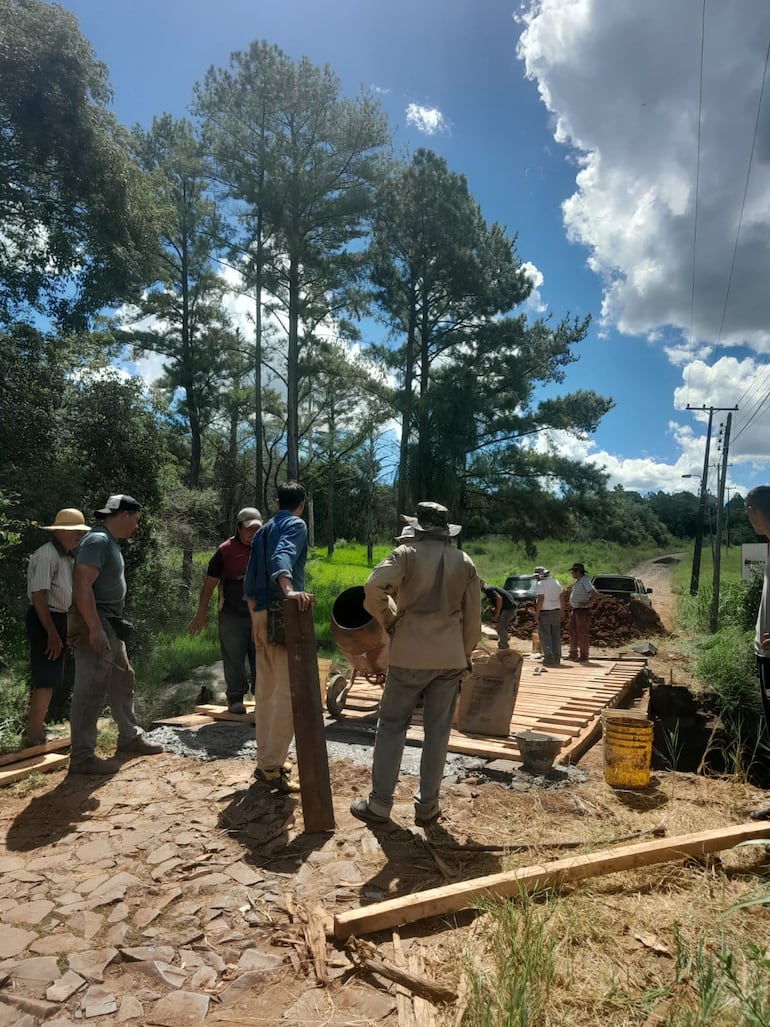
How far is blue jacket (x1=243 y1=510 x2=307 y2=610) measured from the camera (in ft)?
12.1

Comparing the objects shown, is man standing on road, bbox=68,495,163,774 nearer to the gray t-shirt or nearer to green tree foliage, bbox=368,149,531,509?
the gray t-shirt

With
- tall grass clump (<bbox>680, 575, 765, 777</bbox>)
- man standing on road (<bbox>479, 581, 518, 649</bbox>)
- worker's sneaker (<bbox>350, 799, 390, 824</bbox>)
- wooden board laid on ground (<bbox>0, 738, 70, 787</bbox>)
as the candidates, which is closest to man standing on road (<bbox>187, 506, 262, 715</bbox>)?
wooden board laid on ground (<bbox>0, 738, 70, 787</bbox>)

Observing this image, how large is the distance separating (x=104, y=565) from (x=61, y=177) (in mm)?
9574

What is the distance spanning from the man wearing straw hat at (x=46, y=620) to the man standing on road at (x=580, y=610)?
837 centimetres

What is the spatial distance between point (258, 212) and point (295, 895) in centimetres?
1783

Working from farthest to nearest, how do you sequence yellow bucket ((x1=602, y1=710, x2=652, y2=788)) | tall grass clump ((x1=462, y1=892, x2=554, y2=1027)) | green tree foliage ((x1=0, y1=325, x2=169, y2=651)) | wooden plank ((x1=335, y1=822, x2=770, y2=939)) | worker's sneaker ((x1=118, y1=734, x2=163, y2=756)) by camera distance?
green tree foliage ((x1=0, y1=325, x2=169, y2=651))
worker's sneaker ((x1=118, y1=734, x2=163, y2=756))
yellow bucket ((x1=602, y1=710, x2=652, y2=788))
wooden plank ((x1=335, y1=822, x2=770, y2=939))
tall grass clump ((x1=462, y1=892, x2=554, y2=1027))

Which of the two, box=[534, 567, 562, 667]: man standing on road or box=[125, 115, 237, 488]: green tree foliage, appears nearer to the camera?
box=[534, 567, 562, 667]: man standing on road

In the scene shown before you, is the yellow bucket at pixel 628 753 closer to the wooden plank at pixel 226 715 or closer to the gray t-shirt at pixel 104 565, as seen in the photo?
the wooden plank at pixel 226 715

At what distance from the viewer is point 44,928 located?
242 centimetres

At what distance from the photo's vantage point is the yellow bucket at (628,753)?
165 inches

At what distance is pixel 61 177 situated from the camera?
10.7 meters

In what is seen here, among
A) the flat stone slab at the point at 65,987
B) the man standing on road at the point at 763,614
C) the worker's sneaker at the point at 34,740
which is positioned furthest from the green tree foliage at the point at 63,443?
the man standing on road at the point at 763,614

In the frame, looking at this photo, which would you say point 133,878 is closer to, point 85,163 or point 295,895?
point 295,895

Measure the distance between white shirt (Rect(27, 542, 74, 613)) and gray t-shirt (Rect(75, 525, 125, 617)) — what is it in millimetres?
619
